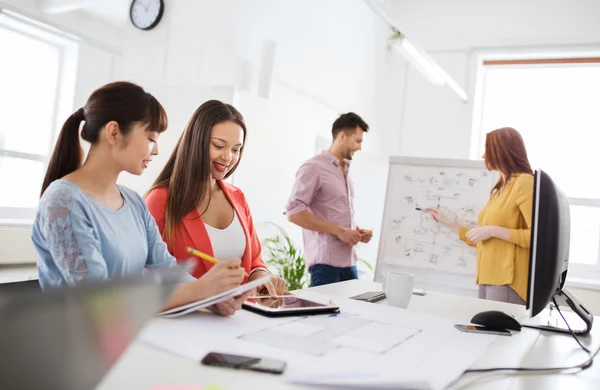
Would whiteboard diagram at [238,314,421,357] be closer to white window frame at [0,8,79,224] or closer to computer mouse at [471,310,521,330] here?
computer mouse at [471,310,521,330]

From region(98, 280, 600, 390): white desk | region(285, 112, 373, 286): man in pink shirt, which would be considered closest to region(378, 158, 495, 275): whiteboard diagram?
region(285, 112, 373, 286): man in pink shirt

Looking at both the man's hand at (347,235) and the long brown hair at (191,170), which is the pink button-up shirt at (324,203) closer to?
the man's hand at (347,235)

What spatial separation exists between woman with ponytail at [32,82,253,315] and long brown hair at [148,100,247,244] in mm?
204

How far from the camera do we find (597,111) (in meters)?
4.61

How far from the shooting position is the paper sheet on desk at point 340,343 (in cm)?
86

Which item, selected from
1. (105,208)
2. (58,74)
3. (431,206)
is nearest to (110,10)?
(58,74)

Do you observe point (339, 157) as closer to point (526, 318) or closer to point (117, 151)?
point (526, 318)

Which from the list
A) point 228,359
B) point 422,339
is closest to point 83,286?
point 228,359

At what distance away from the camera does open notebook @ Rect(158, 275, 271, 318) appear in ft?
3.43

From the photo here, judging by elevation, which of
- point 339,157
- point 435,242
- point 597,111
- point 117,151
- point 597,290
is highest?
point 597,111

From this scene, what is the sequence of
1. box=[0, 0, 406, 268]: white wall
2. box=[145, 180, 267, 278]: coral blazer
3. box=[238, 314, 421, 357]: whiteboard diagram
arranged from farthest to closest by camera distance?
box=[0, 0, 406, 268]: white wall, box=[145, 180, 267, 278]: coral blazer, box=[238, 314, 421, 357]: whiteboard diagram

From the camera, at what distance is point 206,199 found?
1748 mm

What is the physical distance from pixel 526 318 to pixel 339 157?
5.96 ft

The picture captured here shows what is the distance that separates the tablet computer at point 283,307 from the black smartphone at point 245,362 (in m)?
0.38
